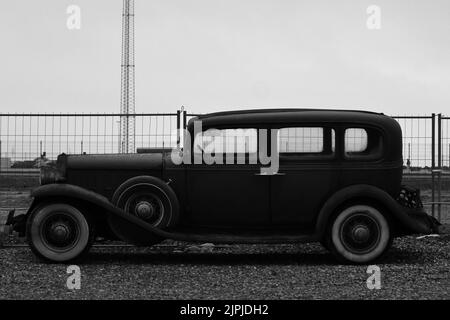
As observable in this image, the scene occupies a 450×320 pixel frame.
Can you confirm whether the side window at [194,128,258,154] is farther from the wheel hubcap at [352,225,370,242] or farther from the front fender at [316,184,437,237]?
the wheel hubcap at [352,225,370,242]

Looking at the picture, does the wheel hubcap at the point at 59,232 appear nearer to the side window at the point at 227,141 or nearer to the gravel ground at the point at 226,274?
the gravel ground at the point at 226,274

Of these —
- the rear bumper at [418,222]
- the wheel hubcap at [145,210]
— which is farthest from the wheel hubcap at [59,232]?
the rear bumper at [418,222]

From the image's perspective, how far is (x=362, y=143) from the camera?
8.66 metres

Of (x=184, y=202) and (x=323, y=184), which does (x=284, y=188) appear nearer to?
(x=323, y=184)

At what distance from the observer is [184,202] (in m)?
8.56

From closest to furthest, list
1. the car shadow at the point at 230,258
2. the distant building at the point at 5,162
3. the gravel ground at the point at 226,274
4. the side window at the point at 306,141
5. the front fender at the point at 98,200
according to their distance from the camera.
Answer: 1. the gravel ground at the point at 226,274
2. the front fender at the point at 98,200
3. the side window at the point at 306,141
4. the car shadow at the point at 230,258
5. the distant building at the point at 5,162

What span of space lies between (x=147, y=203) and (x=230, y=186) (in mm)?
1001

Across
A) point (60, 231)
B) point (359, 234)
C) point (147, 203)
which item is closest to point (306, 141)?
point (359, 234)

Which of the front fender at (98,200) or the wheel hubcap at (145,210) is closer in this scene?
the front fender at (98,200)

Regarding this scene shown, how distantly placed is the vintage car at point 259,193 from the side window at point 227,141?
0.04ft

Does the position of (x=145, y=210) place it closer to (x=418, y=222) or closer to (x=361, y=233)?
(x=361, y=233)

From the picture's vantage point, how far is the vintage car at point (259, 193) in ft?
27.6

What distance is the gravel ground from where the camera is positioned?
6.69 m

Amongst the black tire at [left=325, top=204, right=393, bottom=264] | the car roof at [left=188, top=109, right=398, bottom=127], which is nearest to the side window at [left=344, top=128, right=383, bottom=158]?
the car roof at [left=188, top=109, right=398, bottom=127]
